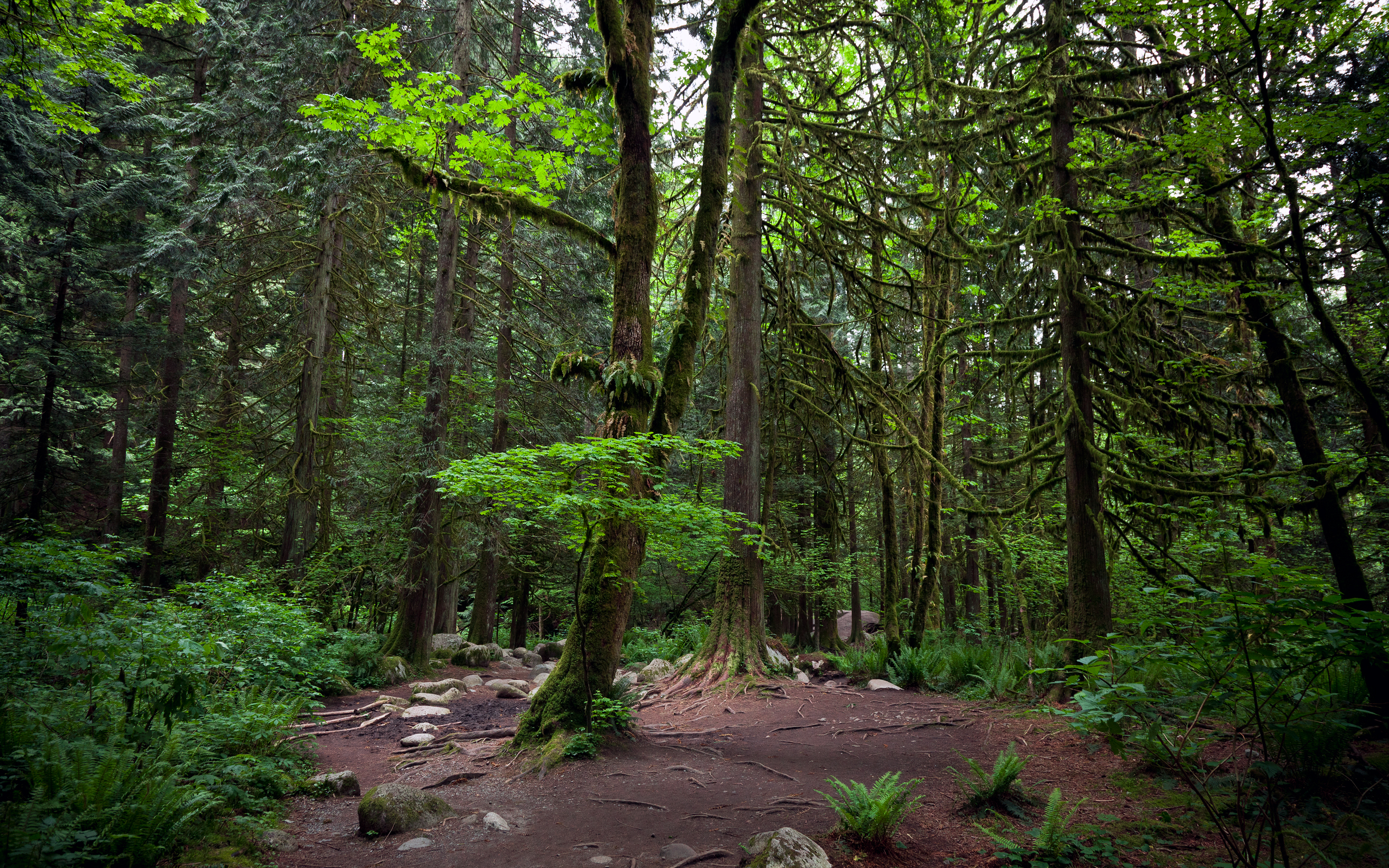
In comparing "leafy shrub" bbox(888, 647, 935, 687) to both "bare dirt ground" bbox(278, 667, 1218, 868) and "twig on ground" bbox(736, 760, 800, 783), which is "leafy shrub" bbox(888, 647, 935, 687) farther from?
"twig on ground" bbox(736, 760, 800, 783)

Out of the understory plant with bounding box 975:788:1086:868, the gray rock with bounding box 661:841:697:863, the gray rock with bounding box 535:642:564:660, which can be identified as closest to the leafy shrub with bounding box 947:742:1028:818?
the understory plant with bounding box 975:788:1086:868

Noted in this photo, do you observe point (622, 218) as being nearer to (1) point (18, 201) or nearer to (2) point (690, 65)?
(2) point (690, 65)

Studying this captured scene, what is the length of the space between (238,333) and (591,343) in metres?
9.03

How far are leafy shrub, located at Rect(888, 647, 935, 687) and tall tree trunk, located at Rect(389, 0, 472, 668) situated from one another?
831cm

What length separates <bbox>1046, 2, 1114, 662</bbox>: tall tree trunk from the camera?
6.83 metres

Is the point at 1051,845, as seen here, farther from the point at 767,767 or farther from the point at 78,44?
the point at 78,44

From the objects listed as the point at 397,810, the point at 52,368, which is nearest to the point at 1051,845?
the point at 397,810

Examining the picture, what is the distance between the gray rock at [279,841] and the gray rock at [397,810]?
1.47 ft

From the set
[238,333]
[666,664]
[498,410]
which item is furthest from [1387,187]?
[238,333]

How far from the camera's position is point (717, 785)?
5469 mm

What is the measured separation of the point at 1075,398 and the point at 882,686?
17.3ft

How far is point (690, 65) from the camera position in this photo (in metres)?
8.83

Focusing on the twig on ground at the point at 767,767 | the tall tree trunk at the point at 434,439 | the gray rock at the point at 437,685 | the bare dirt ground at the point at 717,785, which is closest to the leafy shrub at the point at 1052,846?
the bare dirt ground at the point at 717,785

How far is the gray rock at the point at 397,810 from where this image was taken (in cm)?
459
